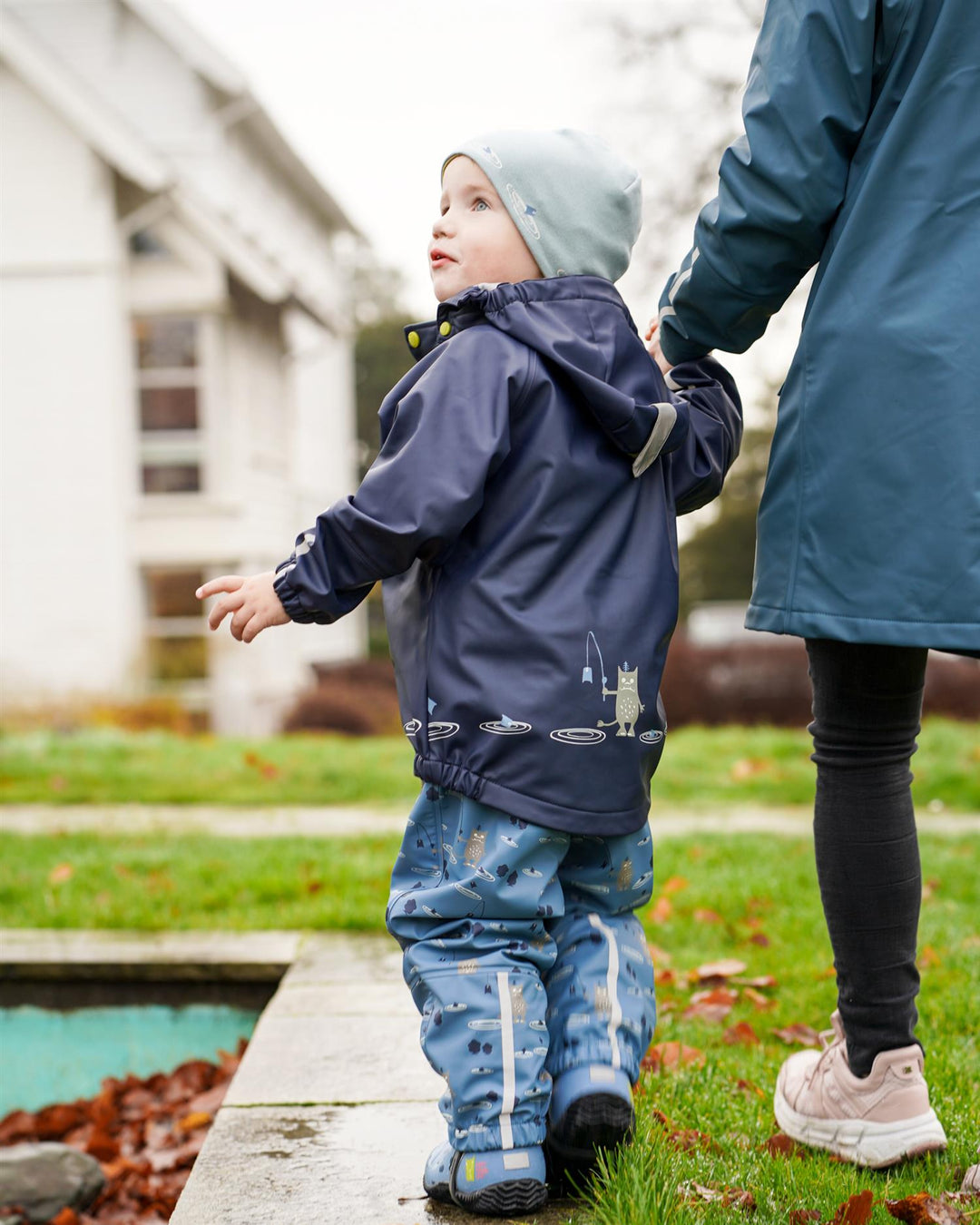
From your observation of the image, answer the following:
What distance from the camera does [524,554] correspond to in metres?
1.84

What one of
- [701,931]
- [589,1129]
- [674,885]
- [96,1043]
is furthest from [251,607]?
[674,885]

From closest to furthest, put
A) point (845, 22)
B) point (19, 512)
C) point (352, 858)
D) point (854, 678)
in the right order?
point (845, 22) < point (854, 678) < point (352, 858) < point (19, 512)

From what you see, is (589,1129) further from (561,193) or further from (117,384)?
(117,384)

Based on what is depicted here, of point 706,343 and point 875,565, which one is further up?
point 706,343

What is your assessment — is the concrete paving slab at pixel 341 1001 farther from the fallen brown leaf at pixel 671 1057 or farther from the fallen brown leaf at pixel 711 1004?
the fallen brown leaf at pixel 711 1004

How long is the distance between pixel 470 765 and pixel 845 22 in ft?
3.79

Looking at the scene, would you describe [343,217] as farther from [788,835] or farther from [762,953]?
[762,953]

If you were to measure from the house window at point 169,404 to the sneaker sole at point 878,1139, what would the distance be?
Answer: 1315 cm

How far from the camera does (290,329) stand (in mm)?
18641

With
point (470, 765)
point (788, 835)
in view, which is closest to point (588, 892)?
point (470, 765)

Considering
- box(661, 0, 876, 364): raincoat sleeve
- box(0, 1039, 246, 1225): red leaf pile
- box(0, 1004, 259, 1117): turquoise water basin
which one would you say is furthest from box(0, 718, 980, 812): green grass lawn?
box(661, 0, 876, 364): raincoat sleeve

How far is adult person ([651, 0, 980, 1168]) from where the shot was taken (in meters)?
1.73

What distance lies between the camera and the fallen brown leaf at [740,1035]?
2.77 metres

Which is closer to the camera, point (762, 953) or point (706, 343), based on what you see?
point (706, 343)
